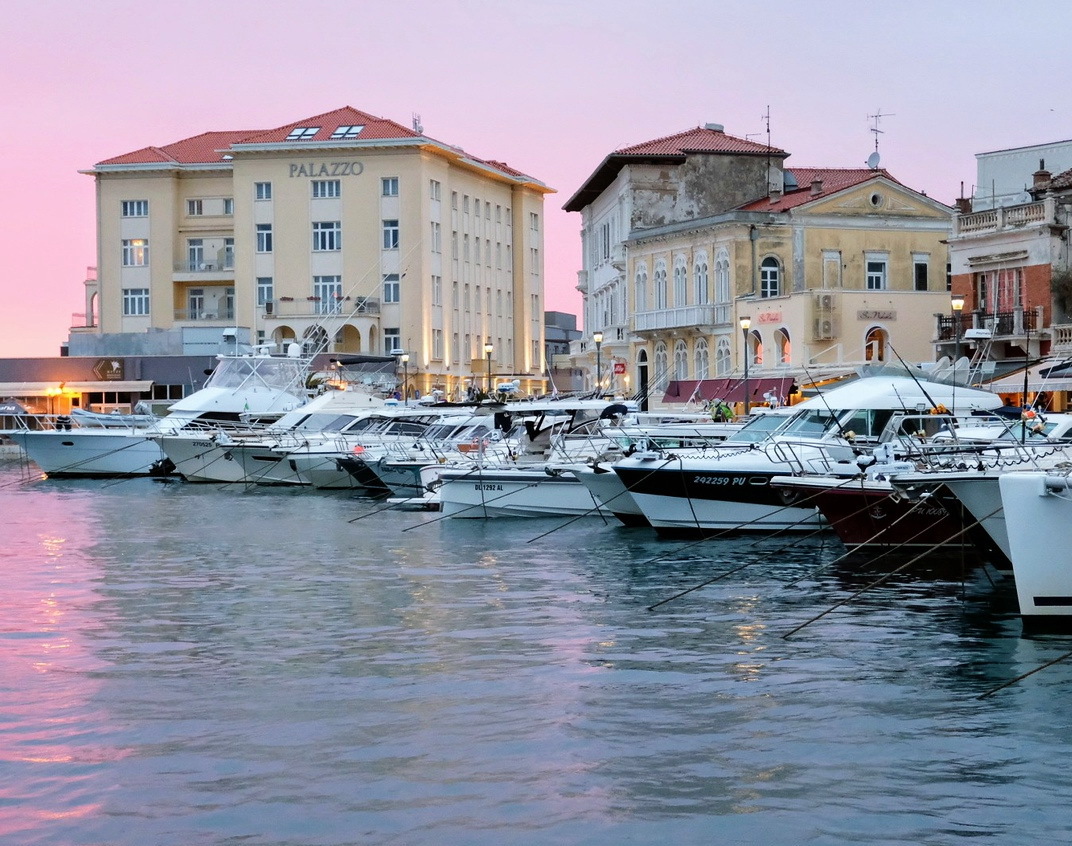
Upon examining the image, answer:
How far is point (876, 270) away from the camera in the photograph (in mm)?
66000

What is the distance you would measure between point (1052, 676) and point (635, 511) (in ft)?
56.2

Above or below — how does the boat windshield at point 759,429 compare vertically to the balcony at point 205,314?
below

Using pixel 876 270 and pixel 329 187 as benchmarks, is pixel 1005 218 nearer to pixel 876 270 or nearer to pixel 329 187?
pixel 876 270

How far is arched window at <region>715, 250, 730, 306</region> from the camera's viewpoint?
213ft

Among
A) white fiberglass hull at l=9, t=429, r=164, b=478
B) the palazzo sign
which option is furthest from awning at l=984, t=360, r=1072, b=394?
the palazzo sign

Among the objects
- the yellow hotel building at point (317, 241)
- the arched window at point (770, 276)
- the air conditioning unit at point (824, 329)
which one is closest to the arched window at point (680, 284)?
the arched window at point (770, 276)

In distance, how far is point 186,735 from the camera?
50.0 ft

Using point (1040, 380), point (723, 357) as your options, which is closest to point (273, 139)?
point (723, 357)

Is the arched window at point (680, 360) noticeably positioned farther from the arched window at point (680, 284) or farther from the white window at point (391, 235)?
the white window at point (391, 235)

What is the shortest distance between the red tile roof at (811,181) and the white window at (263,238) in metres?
34.8

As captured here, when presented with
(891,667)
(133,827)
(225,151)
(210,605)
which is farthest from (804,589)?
(225,151)

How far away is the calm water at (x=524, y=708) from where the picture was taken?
41.5ft

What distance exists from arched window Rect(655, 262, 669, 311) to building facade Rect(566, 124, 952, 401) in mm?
72

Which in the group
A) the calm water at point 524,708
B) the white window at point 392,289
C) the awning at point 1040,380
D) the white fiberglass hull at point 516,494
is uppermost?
the white window at point 392,289
